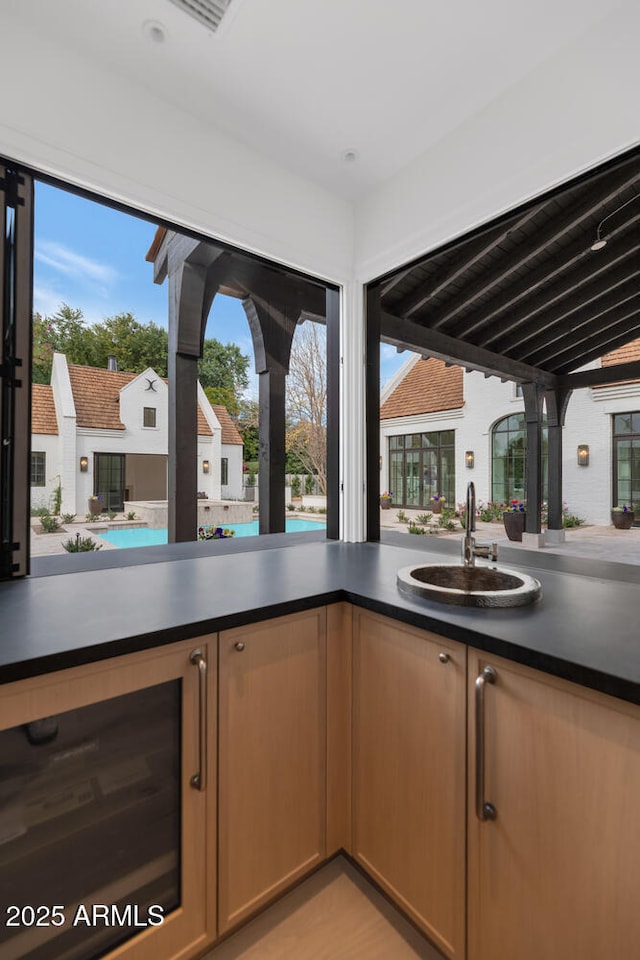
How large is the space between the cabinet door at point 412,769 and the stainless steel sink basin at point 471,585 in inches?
4.5

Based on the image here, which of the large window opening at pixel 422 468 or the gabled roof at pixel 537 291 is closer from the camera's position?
the gabled roof at pixel 537 291

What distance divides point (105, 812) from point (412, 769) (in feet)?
2.21

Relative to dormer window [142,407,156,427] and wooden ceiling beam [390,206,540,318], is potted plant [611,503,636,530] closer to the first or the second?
wooden ceiling beam [390,206,540,318]

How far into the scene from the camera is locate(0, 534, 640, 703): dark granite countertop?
770mm

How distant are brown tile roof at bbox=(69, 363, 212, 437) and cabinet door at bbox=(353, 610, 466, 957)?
4.22 feet

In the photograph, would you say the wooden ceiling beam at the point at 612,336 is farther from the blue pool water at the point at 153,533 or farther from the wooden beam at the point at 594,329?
the blue pool water at the point at 153,533

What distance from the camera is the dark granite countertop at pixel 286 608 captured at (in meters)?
0.77

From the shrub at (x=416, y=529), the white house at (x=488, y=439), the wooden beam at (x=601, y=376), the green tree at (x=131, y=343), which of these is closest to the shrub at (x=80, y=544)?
the green tree at (x=131, y=343)

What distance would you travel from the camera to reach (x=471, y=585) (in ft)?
4.47

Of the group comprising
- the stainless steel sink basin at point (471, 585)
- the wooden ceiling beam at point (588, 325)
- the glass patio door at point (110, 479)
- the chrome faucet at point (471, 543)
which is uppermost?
the wooden ceiling beam at point (588, 325)

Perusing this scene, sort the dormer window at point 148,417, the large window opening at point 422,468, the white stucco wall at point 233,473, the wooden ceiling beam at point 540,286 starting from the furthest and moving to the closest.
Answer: the large window opening at point 422,468
the white stucco wall at point 233,473
the wooden ceiling beam at point 540,286
the dormer window at point 148,417

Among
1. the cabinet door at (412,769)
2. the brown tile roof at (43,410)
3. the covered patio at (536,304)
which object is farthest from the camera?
the covered patio at (536,304)

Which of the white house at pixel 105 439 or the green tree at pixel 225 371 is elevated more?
the green tree at pixel 225 371

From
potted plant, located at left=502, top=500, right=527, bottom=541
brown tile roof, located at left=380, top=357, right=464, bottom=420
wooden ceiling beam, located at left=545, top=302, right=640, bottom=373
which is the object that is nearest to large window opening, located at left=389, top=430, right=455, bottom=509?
brown tile roof, located at left=380, top=357, right=464, bottom=420
